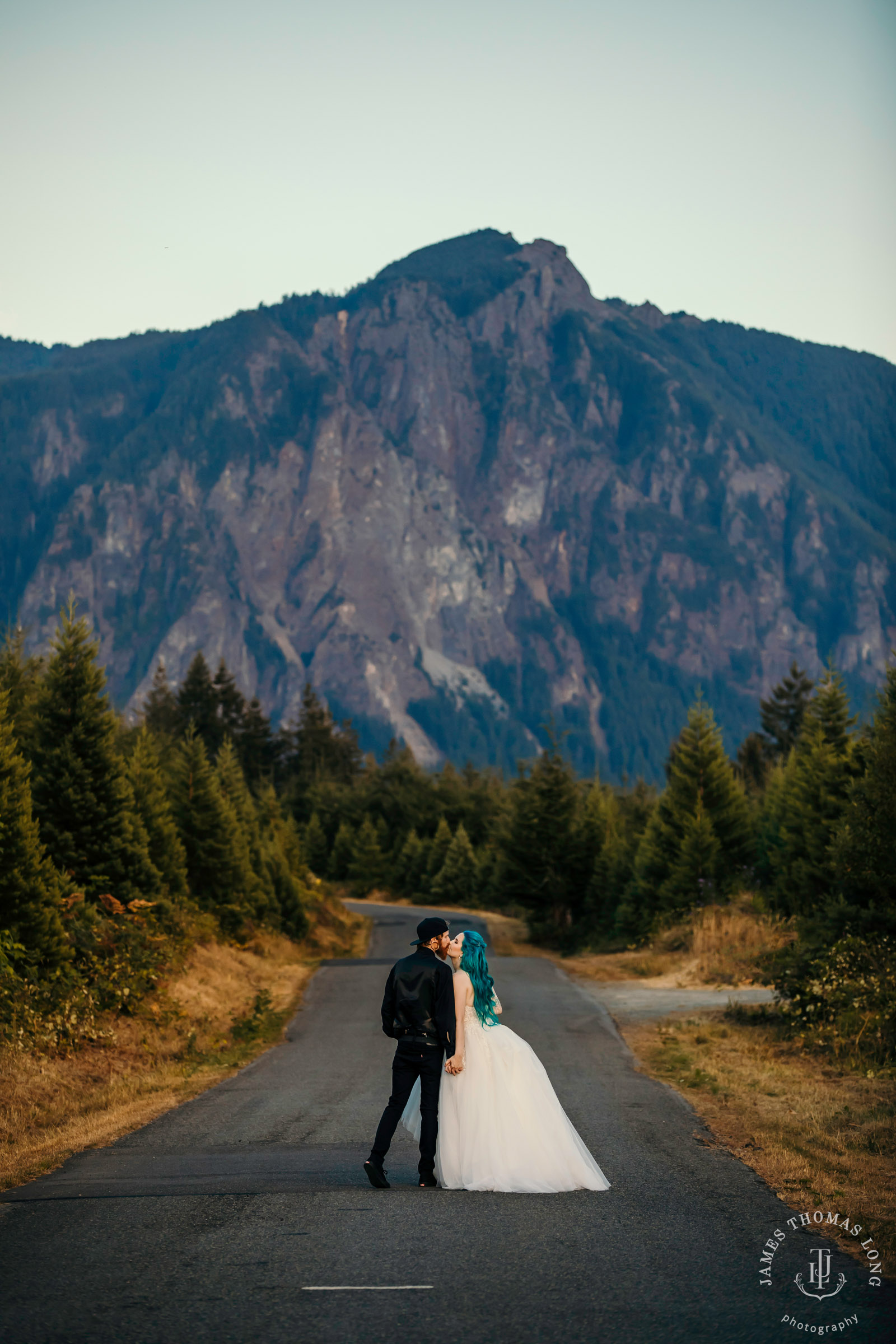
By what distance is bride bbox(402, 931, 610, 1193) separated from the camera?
8.25 m

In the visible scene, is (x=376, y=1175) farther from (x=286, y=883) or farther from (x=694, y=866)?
(x=286, y=883)

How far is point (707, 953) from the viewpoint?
2831cm

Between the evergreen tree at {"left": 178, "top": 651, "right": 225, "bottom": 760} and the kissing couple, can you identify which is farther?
the evergreen tree at {"left": 178, "top": 651, "right": 225, "bottom": 760}

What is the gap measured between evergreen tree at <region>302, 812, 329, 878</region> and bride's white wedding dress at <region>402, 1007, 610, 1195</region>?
7475 centimetres

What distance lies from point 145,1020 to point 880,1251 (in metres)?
12.3

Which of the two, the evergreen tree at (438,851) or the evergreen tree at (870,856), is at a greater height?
the evergreen tree at (870,856)

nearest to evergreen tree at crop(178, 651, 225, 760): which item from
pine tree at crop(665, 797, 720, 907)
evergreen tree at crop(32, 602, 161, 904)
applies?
pine tree at crop(665, 797, 720, 907)

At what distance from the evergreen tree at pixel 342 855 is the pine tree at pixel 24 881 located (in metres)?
63.3

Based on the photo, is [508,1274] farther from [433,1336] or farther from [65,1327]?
[65,1327]

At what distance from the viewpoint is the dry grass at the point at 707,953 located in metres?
26.1

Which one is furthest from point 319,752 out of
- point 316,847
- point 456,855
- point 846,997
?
point 846,997

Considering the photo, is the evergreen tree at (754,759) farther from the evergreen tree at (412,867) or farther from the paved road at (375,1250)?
the paved road at (375,1250)

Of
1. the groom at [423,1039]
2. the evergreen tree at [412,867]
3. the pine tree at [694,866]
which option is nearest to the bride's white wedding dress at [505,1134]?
the groom at [423,1039]

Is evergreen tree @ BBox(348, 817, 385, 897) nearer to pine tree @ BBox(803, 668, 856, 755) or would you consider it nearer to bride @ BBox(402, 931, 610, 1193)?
pine tree @ BBox(803, 668, 856, 755)
